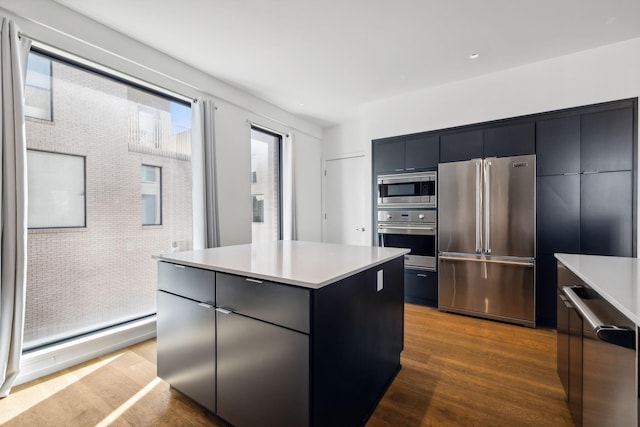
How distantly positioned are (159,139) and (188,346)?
2.26 m

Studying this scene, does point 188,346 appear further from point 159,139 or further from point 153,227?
point 159,139

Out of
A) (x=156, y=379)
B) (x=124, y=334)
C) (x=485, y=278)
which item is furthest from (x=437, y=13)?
(x=124, y=334)

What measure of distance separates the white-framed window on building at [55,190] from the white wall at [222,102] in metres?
0.87

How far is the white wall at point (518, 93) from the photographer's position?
2.71m

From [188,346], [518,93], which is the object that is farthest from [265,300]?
[518,93]

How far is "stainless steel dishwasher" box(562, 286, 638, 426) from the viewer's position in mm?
923

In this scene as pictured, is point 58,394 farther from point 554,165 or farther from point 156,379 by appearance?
point 554,165

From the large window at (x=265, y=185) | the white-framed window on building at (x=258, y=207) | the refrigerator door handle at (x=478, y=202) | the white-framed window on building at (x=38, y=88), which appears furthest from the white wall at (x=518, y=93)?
the white-framed window on building at (x=38, y=88)

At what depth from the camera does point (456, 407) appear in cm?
176

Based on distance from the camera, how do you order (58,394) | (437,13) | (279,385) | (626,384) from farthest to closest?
(437,13), (58,394), (279,385), (626,384)

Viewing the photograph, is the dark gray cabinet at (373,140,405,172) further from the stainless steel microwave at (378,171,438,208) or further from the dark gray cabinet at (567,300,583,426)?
the dark gray cabinet at (567,300,583,426)

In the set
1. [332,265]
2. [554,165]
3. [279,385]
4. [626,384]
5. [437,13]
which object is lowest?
[279,385]

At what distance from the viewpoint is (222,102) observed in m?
3.50

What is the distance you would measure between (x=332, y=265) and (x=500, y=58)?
9.87 ft
